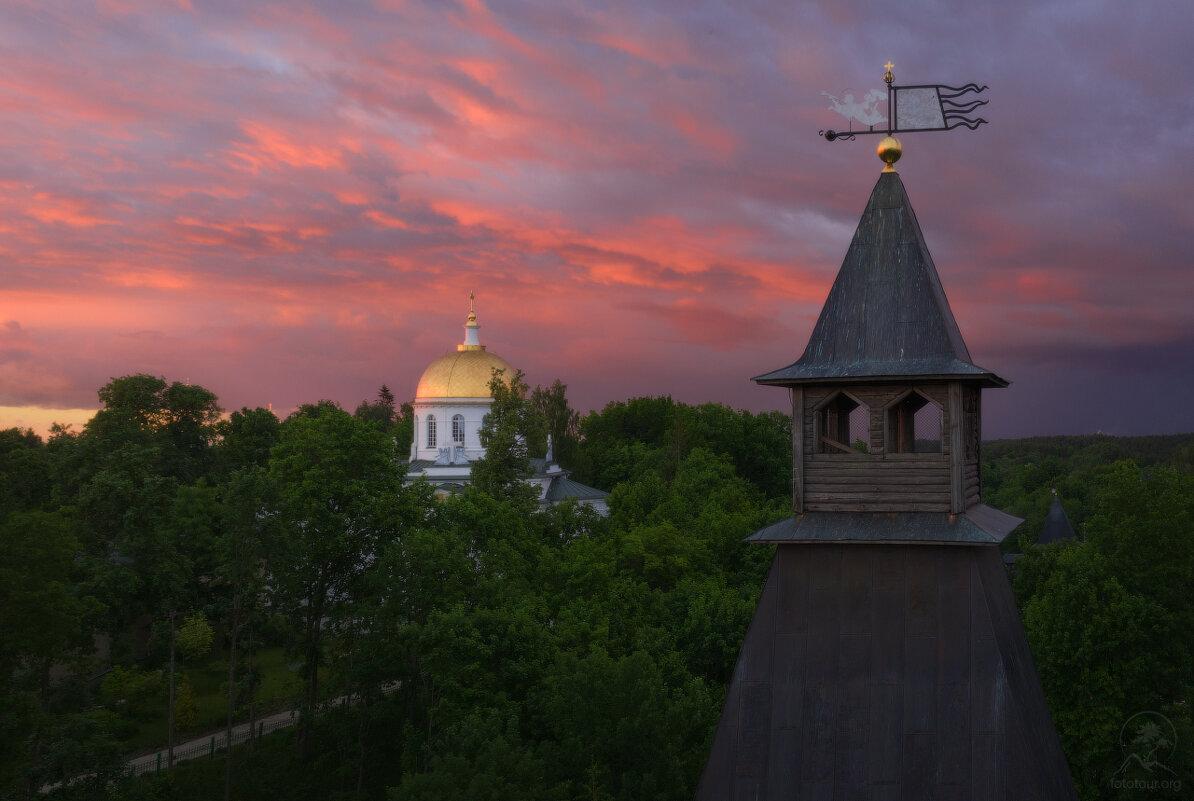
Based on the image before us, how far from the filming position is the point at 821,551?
1708 cm

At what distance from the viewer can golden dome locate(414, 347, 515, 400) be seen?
260 feet

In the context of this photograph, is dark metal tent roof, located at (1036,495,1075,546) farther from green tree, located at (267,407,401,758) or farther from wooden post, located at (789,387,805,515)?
wooden post, located at (789,387,805,515)

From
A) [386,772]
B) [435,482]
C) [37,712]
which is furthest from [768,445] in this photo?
[37,712]

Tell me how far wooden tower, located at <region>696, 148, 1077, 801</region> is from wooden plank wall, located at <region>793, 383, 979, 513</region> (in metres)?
0.03

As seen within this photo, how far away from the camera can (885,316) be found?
57.6 feet

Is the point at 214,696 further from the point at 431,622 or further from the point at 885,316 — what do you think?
the point at 885,316

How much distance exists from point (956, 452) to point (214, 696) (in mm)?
38695

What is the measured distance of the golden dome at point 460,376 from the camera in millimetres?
79312

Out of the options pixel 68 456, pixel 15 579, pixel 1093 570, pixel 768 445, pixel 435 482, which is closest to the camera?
pixel 15 579

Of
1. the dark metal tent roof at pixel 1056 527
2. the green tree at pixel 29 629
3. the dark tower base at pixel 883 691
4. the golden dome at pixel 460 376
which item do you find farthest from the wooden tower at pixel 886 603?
the golden dome at pixel 460 376

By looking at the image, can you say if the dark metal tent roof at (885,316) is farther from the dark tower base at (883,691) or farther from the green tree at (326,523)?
the green tree at (326,523)

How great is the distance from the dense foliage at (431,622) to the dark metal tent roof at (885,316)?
10983 millimetres

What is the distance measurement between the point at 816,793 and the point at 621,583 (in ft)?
74.3

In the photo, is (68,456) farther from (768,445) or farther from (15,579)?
(768,445)
